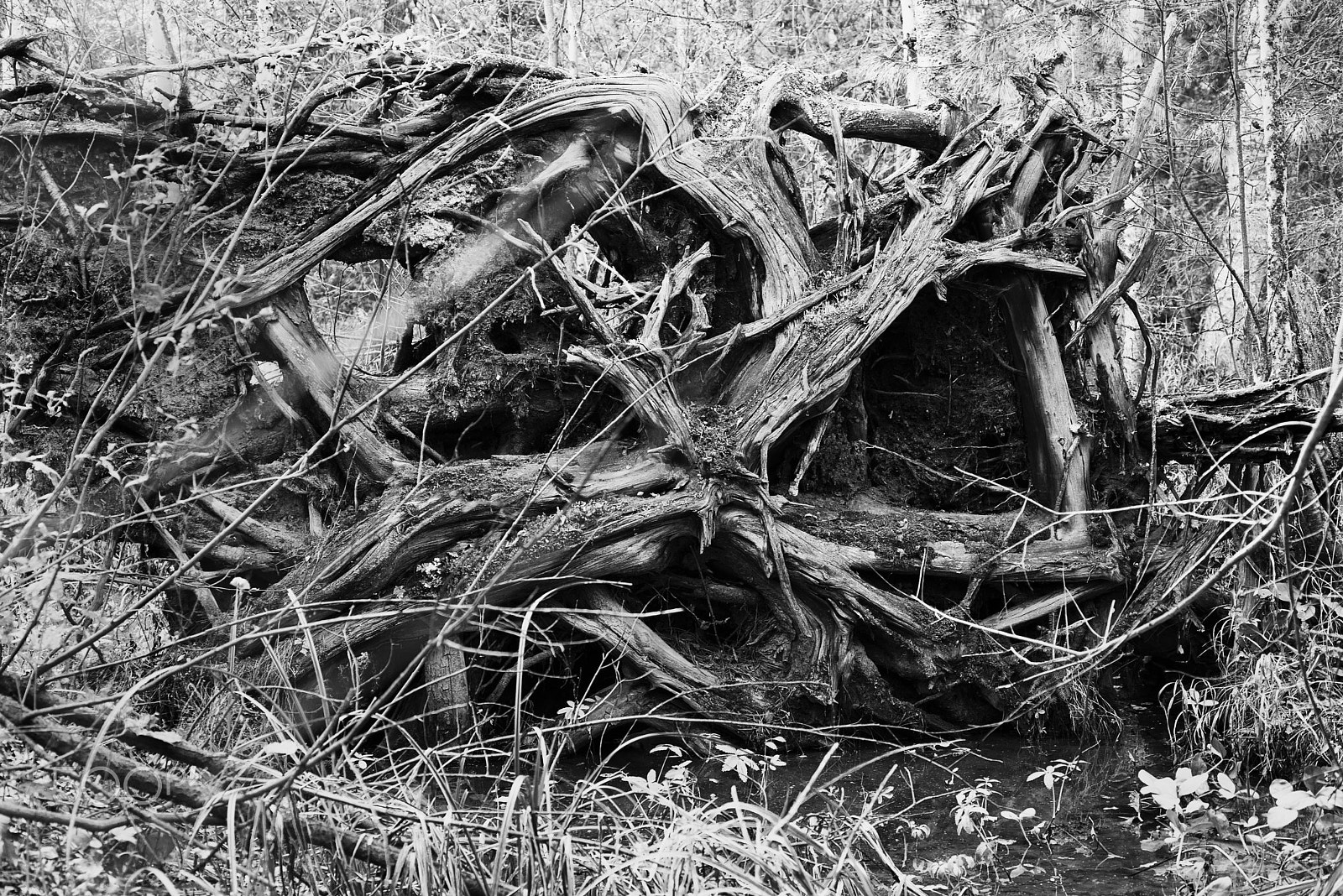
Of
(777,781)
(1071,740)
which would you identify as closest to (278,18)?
(777,781)

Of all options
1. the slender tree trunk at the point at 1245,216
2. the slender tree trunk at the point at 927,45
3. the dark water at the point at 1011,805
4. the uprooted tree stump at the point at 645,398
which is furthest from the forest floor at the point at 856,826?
the slender tree trunk at the point at 927,45

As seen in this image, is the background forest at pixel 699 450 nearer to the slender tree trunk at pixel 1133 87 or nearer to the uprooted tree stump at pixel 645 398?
the uprooted tree stump at pixel 645 398

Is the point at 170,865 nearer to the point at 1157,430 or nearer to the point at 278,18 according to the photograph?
the point at 1157,430

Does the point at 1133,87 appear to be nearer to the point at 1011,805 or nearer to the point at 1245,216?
the point at 1245,216

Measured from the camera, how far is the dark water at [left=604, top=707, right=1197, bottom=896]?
12.1 feet

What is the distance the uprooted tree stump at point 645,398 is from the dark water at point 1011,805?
286 mm

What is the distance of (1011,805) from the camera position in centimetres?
432

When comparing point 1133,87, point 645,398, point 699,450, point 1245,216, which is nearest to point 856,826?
point 699,450

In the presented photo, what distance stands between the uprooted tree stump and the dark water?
29cm

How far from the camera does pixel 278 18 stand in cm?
638

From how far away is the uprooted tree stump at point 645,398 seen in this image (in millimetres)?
4516

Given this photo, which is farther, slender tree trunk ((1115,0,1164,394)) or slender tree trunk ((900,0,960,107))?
slender tree trunk ((900,0,960,107))

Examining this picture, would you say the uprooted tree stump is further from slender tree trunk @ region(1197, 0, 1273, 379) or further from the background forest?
slender tree trunk @ region(1197, 0, 1273, 379)

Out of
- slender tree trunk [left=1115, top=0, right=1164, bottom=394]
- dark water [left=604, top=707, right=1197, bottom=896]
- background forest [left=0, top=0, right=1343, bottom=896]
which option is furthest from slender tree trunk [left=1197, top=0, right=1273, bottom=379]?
dark water [left=604, top=707, right=1197, bottom=896]
